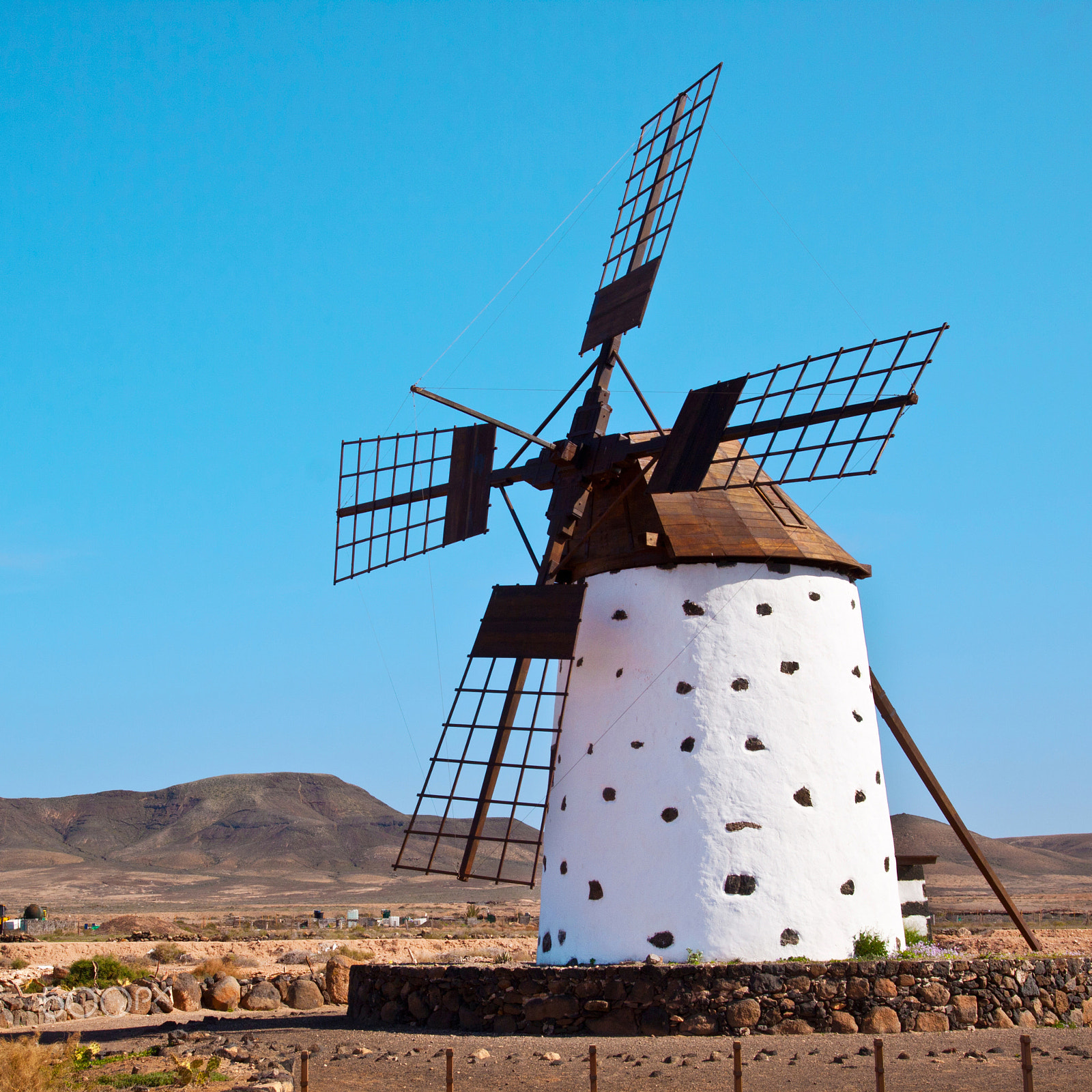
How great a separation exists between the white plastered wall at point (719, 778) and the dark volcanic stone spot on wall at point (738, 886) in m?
0.06

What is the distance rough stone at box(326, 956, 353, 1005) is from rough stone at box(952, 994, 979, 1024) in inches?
388

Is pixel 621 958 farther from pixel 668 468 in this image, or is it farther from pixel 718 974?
pixel 668 468

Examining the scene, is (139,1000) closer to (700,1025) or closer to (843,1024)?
(700,1025)

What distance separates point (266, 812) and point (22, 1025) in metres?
84.3

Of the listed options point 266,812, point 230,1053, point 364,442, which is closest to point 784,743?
point 230,1053

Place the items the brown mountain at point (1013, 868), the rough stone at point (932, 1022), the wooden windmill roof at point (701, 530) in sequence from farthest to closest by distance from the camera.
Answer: the brown mountain at point (1013, 868) < the wooden windmill roof at point (701, 530) < the rough stone at point (932, 1022)

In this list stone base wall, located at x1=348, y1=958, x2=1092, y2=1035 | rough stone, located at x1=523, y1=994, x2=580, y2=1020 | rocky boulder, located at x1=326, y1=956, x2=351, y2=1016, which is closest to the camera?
stone base wall, located at x1=348, y1=958, x2=1092, y2=1035

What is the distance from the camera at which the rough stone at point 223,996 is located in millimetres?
18328

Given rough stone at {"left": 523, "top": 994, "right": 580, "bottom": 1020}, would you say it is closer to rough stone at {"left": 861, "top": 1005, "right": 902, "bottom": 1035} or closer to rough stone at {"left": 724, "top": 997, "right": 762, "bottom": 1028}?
rough stone at {"left": 724, "top": 997, "right": 762, "bottom": 1028}

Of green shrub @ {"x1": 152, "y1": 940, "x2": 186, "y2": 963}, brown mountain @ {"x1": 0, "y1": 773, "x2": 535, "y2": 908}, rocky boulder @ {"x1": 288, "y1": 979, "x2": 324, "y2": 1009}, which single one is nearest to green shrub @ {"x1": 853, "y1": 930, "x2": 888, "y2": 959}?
rocky boulder @ {"x1": 288, "y1": 979, "x2": 324, "y2": 1009}

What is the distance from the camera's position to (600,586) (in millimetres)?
14070

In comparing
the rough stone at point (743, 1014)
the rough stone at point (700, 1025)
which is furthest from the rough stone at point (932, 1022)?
the rough stone at point (700, 1025)

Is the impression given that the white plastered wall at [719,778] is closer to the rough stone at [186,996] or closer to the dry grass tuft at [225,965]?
the rough stone at [186,996]

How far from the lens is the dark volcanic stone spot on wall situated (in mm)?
12273
